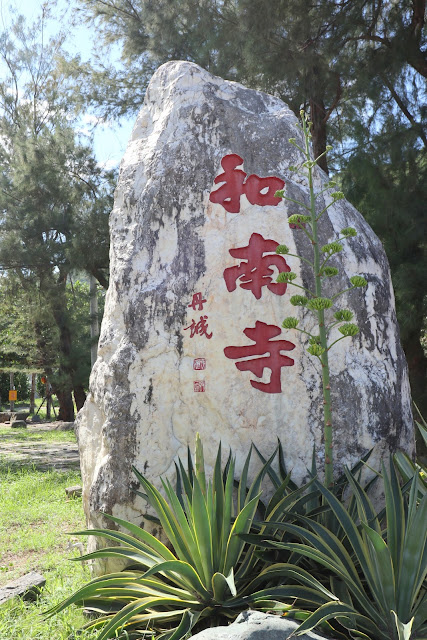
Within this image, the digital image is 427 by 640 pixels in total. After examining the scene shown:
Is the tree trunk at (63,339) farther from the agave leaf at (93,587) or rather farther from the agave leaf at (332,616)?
the agave leaf at (332,616)

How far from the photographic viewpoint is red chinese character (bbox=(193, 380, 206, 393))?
315 centimetres

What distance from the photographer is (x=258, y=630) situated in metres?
1.85

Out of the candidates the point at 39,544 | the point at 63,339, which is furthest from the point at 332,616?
the point at 63,339

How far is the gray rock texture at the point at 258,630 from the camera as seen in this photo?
1.84 m

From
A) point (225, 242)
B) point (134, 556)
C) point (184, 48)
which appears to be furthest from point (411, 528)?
point (184, 48)

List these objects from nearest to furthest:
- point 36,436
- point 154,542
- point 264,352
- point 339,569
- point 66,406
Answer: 1. point 339,569
2. point 154,542
3. point 264,352
4. point 36,436
5. point 66,406

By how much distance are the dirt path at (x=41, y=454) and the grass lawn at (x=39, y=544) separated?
47cm

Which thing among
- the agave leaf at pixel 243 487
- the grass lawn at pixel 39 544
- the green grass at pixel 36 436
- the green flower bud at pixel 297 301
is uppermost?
the green flower bud at pixel 297 301

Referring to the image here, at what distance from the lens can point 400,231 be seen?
608cm

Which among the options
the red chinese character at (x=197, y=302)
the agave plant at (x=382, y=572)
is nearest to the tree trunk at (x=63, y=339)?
the red chinese character at (x=197, y=302)

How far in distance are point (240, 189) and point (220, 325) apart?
78cm

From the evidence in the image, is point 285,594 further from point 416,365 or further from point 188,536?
point 416,365

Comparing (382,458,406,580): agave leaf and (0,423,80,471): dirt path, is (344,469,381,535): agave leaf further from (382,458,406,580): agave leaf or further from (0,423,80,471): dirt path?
(0,423,80,471): dirt path

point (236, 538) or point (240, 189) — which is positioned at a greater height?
point (240, 189)
